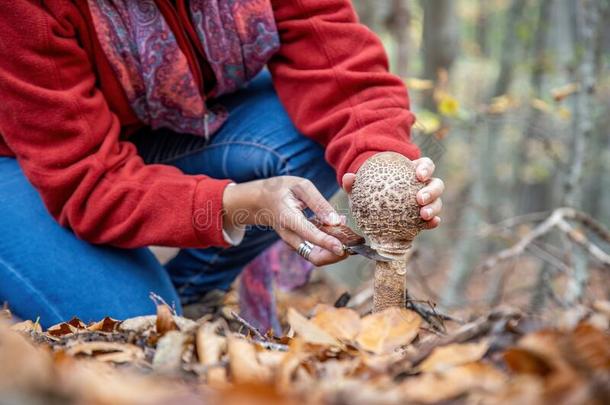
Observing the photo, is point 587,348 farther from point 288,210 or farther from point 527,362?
point 288,210

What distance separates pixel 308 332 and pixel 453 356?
9.7 inches

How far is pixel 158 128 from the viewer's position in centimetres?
199

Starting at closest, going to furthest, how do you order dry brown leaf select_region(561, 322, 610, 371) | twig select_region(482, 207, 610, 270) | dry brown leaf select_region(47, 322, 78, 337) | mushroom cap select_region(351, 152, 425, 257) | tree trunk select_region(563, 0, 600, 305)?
dry brown leaf select_region(561, 322, 610, 371) < dry brown leaf select_region(47, 322, 78, 337) < mushroom cap select_region(351, 152, 425, 257) < twig select_region(482, 207, 610, 270) < tree trunk select_region(563, 0, 600, 305)

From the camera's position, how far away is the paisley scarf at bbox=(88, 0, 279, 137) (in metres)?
1.65

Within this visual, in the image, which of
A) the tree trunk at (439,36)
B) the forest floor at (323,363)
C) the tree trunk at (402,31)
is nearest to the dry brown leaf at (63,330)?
the forest floor at (323,363)

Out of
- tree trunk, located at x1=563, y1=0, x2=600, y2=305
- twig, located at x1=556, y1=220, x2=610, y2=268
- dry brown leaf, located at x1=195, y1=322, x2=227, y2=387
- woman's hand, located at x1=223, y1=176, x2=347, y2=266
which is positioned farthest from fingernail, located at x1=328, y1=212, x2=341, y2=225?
tree trunk, located at x1=563, y1=0, x2=600, y2=305

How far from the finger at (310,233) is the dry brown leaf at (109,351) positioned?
0.51 metres

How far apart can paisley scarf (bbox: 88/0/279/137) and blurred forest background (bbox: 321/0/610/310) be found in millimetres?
746

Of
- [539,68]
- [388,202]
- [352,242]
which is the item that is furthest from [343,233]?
[539,68]

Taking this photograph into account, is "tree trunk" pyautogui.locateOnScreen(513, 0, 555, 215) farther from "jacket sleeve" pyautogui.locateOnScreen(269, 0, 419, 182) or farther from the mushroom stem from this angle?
the mushroom stem

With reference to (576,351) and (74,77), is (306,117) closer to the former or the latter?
(74,77)

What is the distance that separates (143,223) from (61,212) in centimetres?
26

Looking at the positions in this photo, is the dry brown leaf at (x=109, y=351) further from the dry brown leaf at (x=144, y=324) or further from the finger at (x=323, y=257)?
the finger at (x=323, y=257)

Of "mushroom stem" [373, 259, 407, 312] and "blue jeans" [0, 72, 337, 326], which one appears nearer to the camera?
"mushroom stem" [373, 259, 407, 312]
